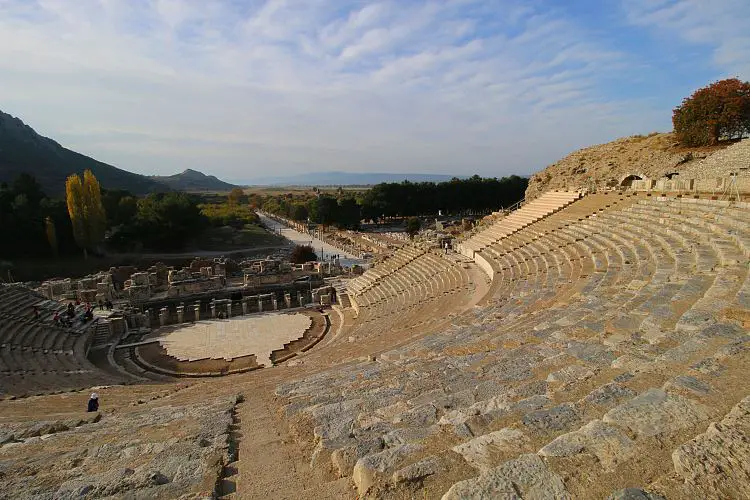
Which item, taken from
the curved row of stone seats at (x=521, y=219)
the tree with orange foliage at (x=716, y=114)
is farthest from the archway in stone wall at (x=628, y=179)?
the curved row of stone seats at (x=521, y=219)

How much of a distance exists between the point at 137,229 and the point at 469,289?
3827cm

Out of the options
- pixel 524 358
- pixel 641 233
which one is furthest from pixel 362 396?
pixel 641 233

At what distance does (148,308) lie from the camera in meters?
23.6

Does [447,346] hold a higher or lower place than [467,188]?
lower

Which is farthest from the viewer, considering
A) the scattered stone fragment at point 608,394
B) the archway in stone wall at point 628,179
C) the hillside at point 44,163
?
the hillside at point 44,163

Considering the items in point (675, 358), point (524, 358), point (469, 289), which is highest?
point (675, 358)

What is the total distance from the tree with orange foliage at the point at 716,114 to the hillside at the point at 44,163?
3924 inches

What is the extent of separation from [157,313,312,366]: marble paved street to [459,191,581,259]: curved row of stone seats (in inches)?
391

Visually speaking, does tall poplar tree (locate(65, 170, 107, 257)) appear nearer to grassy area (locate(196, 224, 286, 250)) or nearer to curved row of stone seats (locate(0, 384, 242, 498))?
grassy area (locate(196, 224, 286, 250))

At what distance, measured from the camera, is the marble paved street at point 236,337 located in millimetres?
17922

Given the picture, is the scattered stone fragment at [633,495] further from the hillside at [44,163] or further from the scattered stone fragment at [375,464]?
the hillside at [44,163]

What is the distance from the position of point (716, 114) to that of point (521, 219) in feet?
65.0

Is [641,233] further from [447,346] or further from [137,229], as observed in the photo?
[137,229]

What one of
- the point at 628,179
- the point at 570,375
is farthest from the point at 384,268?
the point at 570,375
